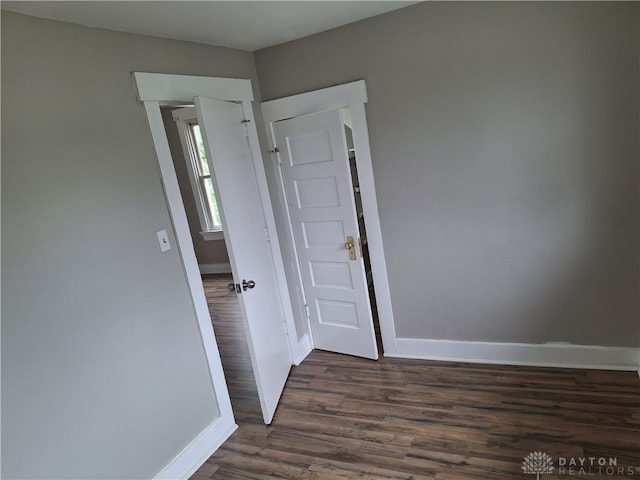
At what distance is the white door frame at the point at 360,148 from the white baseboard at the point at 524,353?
211 mm

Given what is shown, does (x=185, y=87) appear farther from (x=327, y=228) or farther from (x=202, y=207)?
(x=202, y=207)

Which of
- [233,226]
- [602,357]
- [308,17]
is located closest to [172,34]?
[308,17]

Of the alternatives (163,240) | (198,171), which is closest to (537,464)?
(163,240)

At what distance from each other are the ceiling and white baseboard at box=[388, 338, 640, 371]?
2.27 metres

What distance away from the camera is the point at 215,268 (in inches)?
245

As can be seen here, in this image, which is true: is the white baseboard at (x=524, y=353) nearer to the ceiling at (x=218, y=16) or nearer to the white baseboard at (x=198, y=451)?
the white baseboard at (x=198, y=451)

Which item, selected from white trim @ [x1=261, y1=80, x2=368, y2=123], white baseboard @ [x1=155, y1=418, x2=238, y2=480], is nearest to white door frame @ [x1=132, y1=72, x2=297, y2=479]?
white baseboard @ [x1=155, y1=418, x2=238, y2=480]

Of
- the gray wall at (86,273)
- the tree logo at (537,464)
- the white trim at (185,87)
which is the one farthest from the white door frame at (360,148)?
the tree logo at (537,464)

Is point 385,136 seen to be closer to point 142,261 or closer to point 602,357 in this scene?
point 142,261

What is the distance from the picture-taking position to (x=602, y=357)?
257cm

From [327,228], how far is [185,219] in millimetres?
1103

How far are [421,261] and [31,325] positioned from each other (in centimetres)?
225

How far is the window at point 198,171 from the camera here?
18.5 ft

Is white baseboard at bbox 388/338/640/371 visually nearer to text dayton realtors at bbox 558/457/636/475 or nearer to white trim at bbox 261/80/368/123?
text dayton realtors at bbox 558/457/636/475
